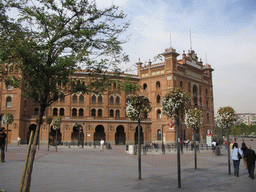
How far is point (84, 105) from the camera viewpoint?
55531 mm

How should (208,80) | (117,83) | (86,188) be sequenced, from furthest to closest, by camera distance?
(208,80)
(86,188)
(117,83)

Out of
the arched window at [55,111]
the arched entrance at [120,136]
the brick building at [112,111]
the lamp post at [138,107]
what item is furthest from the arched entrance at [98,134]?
the lamp post at [138,107]

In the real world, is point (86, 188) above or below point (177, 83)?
below

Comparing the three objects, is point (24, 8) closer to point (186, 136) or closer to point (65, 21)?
point (65, 21)

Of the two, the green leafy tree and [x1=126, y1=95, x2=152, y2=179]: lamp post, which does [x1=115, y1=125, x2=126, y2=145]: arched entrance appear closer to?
[x1=126, y1=95, x2=152, y2=179]: lamp post

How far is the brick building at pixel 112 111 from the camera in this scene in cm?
4878

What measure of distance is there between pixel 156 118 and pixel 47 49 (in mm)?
50757

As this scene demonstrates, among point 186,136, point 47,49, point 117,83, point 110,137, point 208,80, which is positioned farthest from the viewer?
point 208,80

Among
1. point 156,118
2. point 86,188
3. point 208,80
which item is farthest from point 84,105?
point 86,188

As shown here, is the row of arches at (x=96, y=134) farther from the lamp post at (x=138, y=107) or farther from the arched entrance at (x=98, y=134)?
the lamp post at (x=138, y=107)

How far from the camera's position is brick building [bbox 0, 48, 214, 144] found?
1921 inches

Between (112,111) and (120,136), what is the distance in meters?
6.07

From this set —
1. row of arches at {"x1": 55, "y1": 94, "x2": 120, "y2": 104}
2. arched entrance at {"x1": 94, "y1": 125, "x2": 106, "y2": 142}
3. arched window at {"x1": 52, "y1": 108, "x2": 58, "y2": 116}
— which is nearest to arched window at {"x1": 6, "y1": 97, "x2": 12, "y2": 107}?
arched window at {"x1": 52, "y1": 108, "x2": 58, "y2": 116}

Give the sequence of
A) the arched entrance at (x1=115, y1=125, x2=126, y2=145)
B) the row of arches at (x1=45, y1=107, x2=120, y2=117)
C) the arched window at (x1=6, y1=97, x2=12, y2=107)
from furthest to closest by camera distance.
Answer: the arched entrance at (x1=115, y1=125, x2=126, y2=145) → the row of arches at (x1=45, y1=107, x2=120, y2=117) → the arched window at (x1=6, y1=97, x2=12, y2=107)
